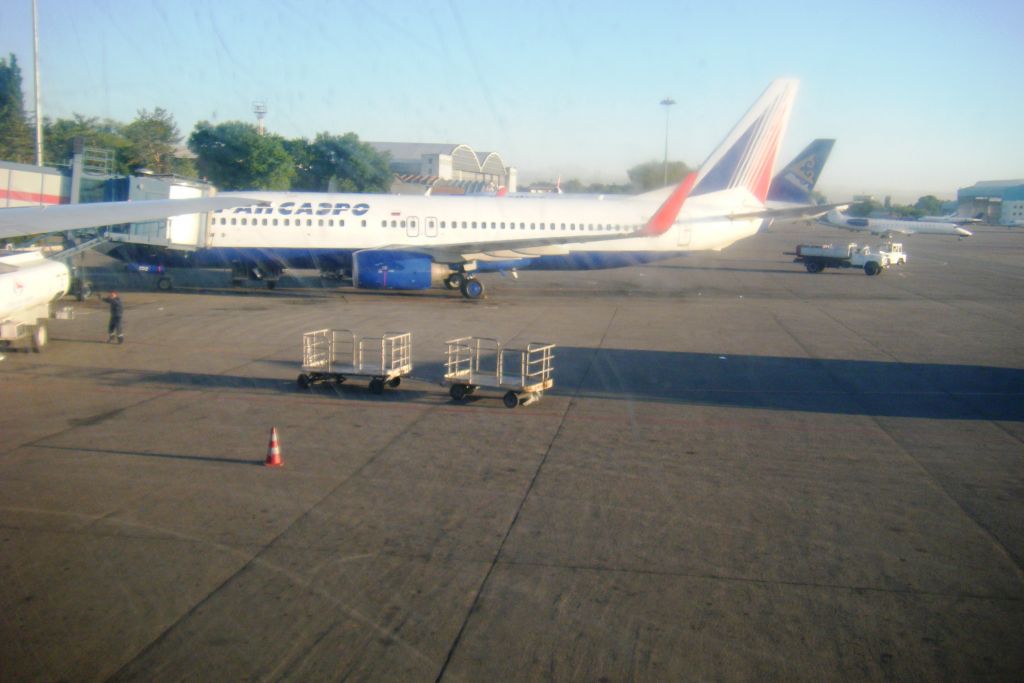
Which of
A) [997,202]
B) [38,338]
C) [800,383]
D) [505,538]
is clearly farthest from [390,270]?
[997,202]

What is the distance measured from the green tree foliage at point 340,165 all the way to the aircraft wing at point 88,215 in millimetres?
25299

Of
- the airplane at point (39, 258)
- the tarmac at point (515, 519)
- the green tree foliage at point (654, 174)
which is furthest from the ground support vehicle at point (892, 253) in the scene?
the airplane at point (39, 258)

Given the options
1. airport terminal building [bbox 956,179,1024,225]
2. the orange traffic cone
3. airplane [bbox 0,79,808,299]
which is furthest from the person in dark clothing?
airport terminal building [bbox 956,179,1024,225]

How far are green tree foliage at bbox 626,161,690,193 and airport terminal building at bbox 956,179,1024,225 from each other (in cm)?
10188

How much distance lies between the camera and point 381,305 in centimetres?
2764

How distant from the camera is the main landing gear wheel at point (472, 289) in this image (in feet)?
97.1

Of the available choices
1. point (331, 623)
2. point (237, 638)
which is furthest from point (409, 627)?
point (237, 638)

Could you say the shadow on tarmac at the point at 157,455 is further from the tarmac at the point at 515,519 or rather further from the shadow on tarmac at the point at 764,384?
the shadow on tarmac at the point at 764,384

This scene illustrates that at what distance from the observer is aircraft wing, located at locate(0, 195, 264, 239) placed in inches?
513

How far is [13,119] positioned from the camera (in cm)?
3322

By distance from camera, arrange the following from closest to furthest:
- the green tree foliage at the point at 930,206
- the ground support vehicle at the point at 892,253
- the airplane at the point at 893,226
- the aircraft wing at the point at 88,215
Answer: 1. the aircraft wing at the point at 88,215
2. the ground support vehicle at the point at 892,253
3. the airplane at the point at 893,226
4. the green tree foliage at the point at 930,206

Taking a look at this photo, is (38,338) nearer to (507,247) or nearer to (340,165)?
(507,247)

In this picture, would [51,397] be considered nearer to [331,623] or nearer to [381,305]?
[331,623]

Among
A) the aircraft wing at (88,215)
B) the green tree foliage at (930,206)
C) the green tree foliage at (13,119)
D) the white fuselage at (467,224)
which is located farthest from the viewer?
the green tree foliage at (930,206)
